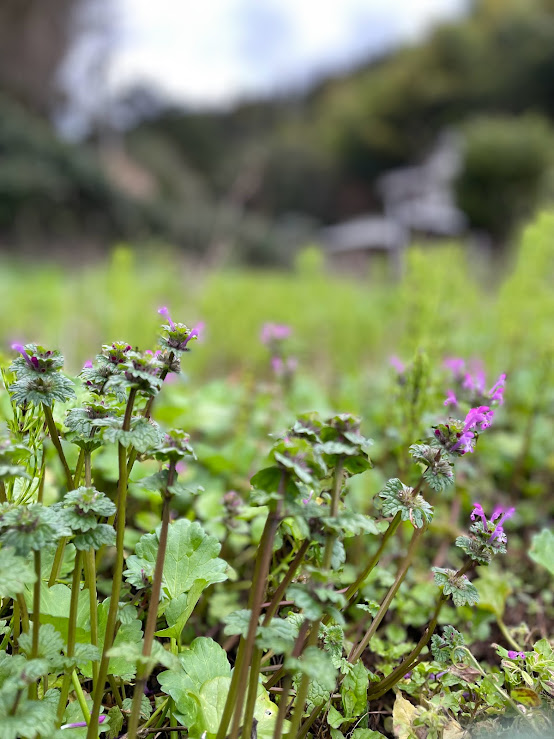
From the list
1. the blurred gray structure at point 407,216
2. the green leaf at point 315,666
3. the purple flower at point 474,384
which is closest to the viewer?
the green leaf at point 315,666

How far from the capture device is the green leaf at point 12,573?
1.43ft

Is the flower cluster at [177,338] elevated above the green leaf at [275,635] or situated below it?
above

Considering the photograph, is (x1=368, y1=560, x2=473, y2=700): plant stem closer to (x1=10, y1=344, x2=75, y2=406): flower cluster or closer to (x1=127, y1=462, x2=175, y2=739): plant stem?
(x1=127, y1=462, x2=175, y2=739): plant stem

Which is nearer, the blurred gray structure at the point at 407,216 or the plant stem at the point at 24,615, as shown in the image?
the plant stem at the point at 24,615

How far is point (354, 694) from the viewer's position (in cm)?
65

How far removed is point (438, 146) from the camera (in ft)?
51.1

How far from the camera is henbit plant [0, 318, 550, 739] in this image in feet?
1.51

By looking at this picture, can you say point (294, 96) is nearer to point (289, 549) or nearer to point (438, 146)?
point (438, 146)

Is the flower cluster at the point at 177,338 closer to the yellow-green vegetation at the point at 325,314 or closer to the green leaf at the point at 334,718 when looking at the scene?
the green leaf at the point at 334,718

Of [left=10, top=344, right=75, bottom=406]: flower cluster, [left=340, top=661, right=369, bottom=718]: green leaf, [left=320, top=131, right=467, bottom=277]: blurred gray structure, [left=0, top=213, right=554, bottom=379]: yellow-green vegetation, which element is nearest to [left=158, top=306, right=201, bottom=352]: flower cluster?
[left=10, top=344, right=75, bottom=406]: flower cluster

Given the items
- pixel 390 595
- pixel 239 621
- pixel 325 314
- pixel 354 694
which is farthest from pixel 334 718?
pixel 325 314

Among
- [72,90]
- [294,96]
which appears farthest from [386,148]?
[72,90]

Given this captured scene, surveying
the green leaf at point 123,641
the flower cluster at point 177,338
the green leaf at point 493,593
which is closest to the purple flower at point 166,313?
the flower cluster at point 177,338

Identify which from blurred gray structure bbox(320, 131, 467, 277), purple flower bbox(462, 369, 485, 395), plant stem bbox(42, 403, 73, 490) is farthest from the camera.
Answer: blurred gray structure bbox(320, 131, 467, 277)
